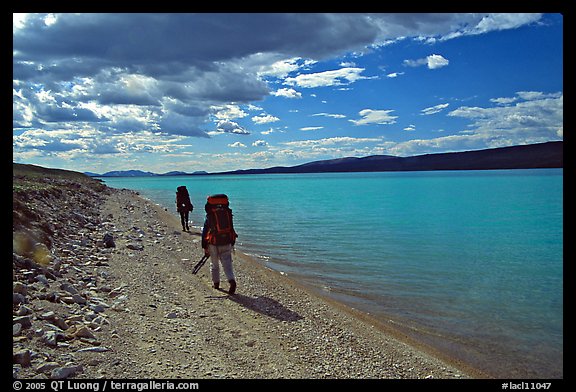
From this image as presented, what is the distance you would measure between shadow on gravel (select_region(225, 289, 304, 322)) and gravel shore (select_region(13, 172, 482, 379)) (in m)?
0.03

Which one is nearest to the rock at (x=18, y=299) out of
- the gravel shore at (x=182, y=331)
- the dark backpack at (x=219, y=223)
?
the gravel shore at (x=182, y=331)

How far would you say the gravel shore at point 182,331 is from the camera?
571 centimetres

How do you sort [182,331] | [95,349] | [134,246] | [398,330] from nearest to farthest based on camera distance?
[95,349] < [182,331] < [398,330] < [134,246]

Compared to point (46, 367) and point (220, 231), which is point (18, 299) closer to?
point (46, 367)

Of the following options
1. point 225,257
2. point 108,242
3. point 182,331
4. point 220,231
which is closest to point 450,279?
point 225,257

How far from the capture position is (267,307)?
31.7 ft

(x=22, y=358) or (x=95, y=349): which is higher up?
(x=22, y=358)

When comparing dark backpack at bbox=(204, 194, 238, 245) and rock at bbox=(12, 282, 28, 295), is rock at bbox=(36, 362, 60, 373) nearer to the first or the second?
rock at bbox=(12, 282, 28, 295)

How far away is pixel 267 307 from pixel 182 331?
275 cm

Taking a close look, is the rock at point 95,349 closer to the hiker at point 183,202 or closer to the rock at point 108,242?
the rock at point 108,242

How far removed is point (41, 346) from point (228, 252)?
17.3 ft

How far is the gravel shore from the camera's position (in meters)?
5.71

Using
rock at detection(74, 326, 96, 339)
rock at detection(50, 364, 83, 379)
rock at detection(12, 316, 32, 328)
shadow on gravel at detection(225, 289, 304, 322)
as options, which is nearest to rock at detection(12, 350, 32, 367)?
rock at detection(50, 364, 83, 379)
